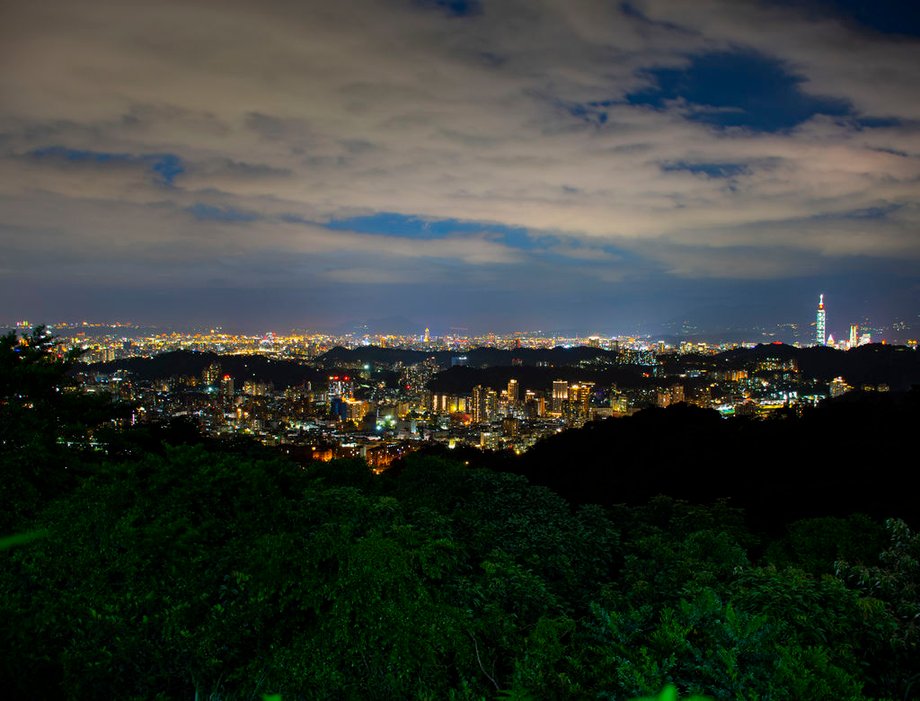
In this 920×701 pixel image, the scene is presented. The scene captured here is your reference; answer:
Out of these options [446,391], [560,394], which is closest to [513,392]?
[560,394]

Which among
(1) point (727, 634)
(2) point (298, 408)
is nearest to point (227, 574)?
(1) point (727, 634)

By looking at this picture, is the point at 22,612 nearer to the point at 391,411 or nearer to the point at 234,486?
the point at 234,486

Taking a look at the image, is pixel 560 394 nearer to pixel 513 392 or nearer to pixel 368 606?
pixel 513 392

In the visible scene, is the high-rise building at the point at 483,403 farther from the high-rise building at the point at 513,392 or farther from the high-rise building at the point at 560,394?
the high-rise building at the point at 560,394

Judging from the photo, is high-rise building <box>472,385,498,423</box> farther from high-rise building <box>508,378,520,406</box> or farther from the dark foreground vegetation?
the dark foreground vegetation

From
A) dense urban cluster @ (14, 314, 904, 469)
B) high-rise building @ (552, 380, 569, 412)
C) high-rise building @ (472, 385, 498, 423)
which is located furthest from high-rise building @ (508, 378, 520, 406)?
high-rise building @ (552, 380, 569, 412)

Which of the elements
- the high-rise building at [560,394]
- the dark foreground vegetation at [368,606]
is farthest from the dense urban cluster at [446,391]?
the dark foreground vegetation at [368,606]

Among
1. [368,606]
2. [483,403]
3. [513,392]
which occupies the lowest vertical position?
[483,403]

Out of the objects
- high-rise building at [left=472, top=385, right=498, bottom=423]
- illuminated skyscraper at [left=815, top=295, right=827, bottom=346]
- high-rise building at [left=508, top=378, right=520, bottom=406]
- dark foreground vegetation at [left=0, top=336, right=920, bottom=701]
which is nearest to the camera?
dark foreground vegetation at [left=0, top=336, right=920, bottom=701]
